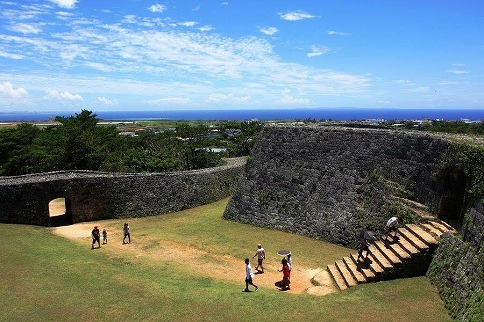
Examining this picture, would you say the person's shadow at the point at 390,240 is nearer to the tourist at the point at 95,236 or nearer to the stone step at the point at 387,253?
the stone step at the point at 387,253

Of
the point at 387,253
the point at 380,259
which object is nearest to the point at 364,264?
the point at 380,259

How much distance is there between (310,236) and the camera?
59.1ft

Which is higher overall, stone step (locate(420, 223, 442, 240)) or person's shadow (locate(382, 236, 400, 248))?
stone step (locate(420, 223, 442, 240))

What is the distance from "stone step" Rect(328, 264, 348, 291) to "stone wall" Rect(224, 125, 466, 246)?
2.96m

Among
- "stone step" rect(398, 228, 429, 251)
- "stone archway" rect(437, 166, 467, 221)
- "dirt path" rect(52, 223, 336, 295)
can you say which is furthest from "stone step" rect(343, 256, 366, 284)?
"stone archway" rect(437, 166, 467, 221)

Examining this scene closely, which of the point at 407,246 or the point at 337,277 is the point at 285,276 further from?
the point at 407,246

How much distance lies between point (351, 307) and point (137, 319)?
603 cm

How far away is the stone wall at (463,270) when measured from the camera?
9281 mm

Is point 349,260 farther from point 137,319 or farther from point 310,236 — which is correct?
point 137,319

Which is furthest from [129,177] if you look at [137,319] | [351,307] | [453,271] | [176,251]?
[453,271]

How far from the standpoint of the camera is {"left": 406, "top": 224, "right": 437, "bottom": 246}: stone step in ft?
40.3

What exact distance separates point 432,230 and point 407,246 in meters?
1.20

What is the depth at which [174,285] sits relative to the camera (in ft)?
40.8

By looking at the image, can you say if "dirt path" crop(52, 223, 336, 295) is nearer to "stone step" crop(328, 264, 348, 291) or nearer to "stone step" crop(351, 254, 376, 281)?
"stone step" crop(328, 264, 348, 291)
